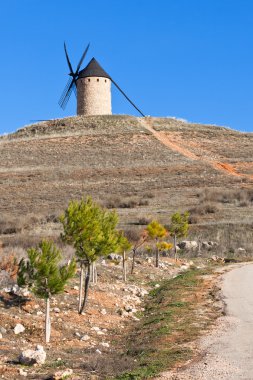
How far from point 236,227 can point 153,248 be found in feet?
18.0

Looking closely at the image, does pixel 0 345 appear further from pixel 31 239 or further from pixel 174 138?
pixel 174 138

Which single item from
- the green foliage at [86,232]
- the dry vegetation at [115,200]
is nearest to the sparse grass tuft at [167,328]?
the dry vegetation at [115,200]

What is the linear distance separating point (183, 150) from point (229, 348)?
49077 millimetres

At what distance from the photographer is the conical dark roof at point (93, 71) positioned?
6812 centimetres

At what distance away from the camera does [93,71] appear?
68.5 m

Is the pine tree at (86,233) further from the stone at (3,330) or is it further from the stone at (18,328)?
the stone at (3,330)

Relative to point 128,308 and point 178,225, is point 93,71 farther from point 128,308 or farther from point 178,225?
point 128,308

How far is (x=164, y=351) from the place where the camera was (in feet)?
29.6

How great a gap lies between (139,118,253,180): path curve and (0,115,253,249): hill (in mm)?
109

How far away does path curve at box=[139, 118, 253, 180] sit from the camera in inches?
1927

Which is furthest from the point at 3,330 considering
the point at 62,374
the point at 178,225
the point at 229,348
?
the point at 178,225

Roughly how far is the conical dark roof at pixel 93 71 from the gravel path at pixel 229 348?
5718 centimetres

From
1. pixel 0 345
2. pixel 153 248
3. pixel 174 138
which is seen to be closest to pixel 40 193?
pixel 153 248

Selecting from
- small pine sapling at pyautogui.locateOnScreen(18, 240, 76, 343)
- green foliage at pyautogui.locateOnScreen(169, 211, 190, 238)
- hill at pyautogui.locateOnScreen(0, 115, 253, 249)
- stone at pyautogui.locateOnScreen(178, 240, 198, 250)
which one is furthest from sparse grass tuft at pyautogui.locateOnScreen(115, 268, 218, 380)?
hill at pyautogui.locateOnScreen(0, 115, 253, 249)
